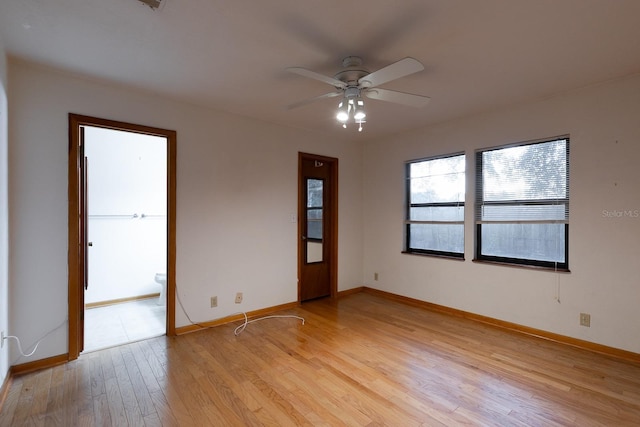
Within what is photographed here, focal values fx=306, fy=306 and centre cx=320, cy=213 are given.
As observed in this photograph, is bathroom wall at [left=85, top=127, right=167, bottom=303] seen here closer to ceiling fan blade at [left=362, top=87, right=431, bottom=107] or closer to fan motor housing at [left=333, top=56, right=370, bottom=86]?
fan motor housing at [left=333, top=56, right=370, bottom=86]

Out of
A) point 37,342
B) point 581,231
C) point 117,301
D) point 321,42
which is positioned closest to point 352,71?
point 321,42

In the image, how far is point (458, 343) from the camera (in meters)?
3.00

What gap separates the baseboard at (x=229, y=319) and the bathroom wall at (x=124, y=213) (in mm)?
1752

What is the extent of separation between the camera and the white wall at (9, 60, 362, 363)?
2441 mm

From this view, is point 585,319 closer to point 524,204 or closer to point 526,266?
point 526,266

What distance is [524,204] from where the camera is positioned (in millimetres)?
3262

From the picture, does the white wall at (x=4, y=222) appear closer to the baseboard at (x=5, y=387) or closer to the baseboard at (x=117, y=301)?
the baseboard at (x=5, y=387)

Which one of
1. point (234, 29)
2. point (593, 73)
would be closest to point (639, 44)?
point (593, 73)

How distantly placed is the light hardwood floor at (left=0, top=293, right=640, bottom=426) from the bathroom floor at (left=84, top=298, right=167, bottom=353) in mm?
277

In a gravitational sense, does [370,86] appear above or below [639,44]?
below

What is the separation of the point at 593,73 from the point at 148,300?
225 inches

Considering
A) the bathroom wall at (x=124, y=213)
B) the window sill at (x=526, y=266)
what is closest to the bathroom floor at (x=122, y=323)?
the bathroom wall at (x=124, y=213)

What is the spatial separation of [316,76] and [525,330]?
10.8 ft

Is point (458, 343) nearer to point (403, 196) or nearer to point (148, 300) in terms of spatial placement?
point (403, 196)
